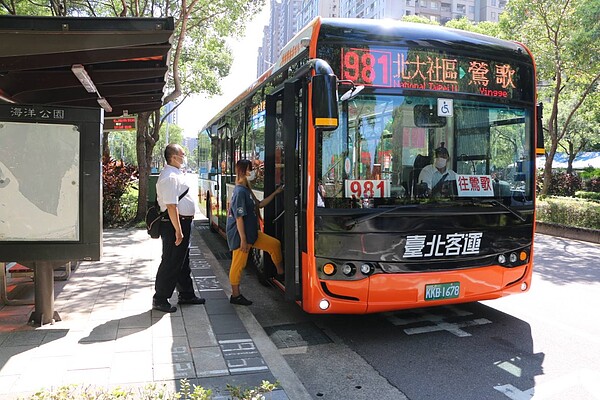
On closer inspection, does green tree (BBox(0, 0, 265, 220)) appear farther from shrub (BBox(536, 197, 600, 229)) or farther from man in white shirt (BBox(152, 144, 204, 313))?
shrub (BBox(536, 197, 600, 229))

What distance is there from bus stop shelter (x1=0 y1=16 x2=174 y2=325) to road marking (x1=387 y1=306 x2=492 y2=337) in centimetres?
363

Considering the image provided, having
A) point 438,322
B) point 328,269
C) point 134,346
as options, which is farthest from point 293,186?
point 438,322

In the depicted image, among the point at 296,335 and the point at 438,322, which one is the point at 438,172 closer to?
the point at 438,322

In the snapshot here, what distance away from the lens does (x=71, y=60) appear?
16.2 feet

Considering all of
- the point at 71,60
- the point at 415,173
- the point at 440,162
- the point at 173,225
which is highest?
the point at 71,60

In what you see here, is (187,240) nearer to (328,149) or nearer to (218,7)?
(328,149)

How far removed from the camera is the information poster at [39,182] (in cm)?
467

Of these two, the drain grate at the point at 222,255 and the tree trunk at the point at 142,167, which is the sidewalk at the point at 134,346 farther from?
the tree trunk at the point at 142,167

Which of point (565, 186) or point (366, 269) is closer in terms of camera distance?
point (366, 269)

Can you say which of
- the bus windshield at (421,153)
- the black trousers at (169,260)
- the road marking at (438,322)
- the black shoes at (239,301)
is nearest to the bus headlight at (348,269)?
the bus windshield at (421,153)

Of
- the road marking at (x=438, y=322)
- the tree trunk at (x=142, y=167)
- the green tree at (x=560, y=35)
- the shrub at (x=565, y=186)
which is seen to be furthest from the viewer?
the shrub at (x=565, y=186)

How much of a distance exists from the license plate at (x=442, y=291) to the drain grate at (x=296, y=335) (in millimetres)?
1116

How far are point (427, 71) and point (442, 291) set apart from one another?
2.15 m

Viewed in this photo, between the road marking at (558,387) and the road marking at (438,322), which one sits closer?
the road marking at (558,387)
